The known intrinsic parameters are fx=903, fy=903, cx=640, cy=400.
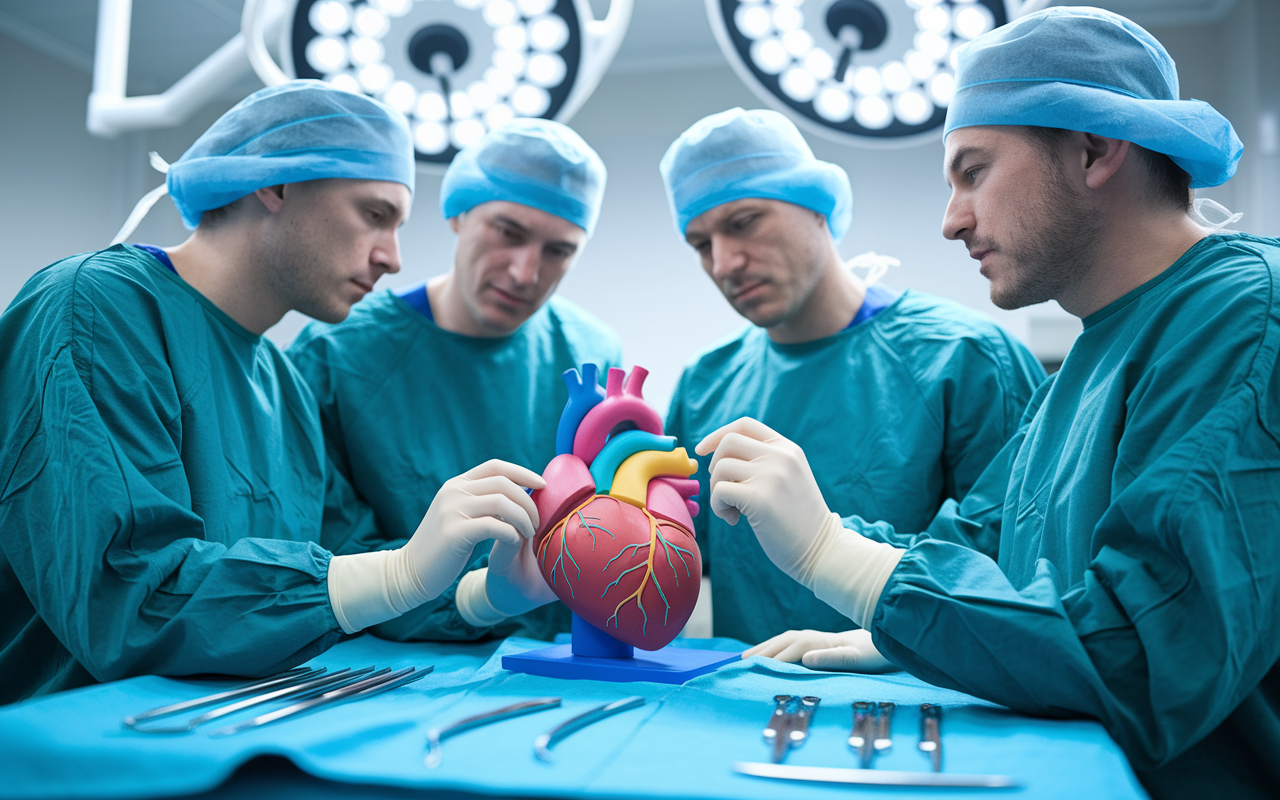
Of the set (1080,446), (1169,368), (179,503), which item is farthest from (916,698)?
(179,503)

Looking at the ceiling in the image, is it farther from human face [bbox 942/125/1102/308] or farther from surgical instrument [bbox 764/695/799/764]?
surgical instrument [bbox 764/695/799/764]

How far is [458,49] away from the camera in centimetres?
219

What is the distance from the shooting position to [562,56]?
216cm

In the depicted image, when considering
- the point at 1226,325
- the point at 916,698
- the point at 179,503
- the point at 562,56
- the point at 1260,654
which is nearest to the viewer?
the point at 1260,654

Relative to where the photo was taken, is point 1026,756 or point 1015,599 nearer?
point 1026,756

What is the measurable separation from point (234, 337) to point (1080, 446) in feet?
5.36

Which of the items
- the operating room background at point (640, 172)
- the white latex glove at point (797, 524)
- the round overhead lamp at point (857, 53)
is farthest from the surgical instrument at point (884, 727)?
the operating room background at point (640, 172)

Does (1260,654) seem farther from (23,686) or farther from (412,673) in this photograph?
(23,686)

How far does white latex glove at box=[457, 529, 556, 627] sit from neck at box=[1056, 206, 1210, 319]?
108 cm

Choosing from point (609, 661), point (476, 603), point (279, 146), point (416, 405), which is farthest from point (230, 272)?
point (609, 661)

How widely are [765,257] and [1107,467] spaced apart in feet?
3.72

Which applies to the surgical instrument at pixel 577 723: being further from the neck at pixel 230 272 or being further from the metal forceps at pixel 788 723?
the neck at pixel 230 272

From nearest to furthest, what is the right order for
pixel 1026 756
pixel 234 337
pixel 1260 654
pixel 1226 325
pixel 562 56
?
pixel 1026 756 → pixel 1260 654 → pixel 1226 325 → pixel 234 337 → pixel 562 56

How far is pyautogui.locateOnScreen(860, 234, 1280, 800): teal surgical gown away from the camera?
1.10m
